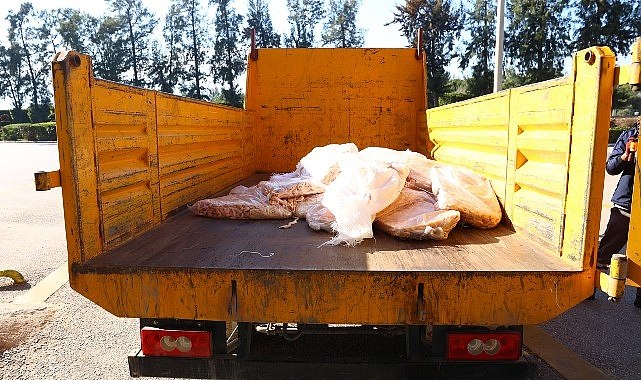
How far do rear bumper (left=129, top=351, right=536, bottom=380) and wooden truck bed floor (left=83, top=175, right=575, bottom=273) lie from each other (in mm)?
440

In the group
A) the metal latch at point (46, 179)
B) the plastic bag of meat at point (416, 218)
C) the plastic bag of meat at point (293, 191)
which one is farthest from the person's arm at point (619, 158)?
the metal latch at point (46, 179)

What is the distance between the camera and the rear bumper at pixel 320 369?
1.94 meters

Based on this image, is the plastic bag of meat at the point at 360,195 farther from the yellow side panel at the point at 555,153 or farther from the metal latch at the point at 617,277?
the metal latch at the point at 617,277

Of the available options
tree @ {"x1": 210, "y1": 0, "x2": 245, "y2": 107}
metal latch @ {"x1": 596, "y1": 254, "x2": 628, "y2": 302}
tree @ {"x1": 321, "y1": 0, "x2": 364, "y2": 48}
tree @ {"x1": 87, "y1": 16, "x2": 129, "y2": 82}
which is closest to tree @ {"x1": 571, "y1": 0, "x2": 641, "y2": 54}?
tree @ {"x1": 321, "y1": 0, "x2": 364, "y2": 48}

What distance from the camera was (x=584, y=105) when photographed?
1737mm

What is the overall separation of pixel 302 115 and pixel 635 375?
3.91 metres

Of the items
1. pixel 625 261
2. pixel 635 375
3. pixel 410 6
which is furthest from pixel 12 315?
pixel 410 6

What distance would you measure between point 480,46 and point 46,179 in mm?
41537

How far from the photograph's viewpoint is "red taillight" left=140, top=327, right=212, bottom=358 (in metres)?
1.97

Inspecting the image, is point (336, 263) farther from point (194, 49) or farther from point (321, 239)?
point (194, 49)

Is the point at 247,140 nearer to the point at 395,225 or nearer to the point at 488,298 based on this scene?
the point at 395,225

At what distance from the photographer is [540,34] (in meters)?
35.7

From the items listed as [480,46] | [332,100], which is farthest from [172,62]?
[332,100]

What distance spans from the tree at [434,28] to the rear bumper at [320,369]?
3628 centimetres
